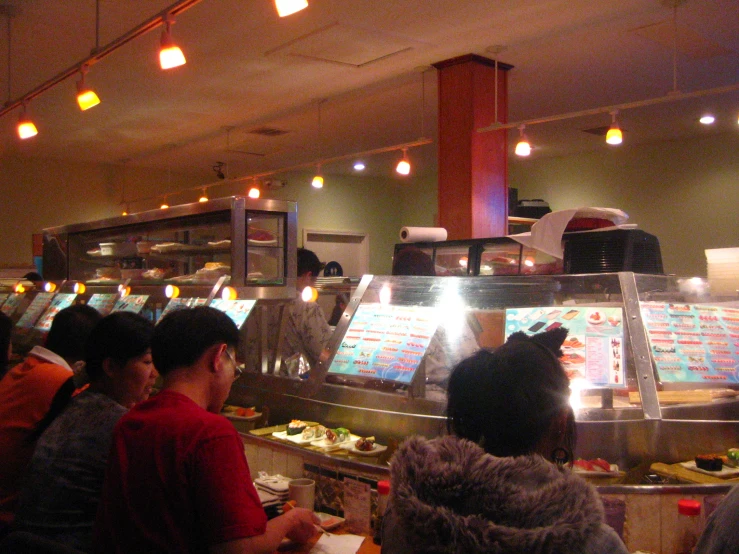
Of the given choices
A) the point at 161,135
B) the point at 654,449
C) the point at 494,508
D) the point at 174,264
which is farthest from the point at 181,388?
the point at 161,135

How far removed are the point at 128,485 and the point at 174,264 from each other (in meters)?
3.56

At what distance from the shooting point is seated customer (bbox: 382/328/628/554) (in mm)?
1124

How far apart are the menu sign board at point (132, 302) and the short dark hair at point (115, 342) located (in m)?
2.44

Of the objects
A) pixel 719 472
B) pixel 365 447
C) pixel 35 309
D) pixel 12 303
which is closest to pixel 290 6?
pixel 365 447

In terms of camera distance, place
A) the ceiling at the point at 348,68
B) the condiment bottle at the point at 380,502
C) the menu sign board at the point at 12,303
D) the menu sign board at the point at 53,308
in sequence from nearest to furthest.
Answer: the condiment bottle at the point at 380,502
the ceiling at the point at 348,68
the menu sign board at the point at 53,308
the menu sign board at the point at 12,303

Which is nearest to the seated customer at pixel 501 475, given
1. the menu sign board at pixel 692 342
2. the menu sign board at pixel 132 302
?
the menu sign board at pixel 692 342

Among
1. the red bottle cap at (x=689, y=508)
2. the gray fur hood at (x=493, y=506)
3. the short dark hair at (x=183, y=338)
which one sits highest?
the short dark hair at (x=183, y=338)

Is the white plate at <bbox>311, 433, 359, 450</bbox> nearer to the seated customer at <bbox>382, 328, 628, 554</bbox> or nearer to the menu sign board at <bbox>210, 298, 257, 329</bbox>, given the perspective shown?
the menu sign board at <bbox>210, 298, 257, 329</bbox>

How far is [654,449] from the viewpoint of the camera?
2.30 metres

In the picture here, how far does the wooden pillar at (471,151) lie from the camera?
607cm

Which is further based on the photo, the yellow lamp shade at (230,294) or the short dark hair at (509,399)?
the yellow lamp shade at (230,294)

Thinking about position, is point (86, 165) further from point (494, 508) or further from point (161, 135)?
point (494, 508)

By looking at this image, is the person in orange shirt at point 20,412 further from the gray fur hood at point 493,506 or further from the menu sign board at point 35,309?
the menu sign board at point 35,309

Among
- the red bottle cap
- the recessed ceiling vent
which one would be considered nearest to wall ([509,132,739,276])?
the recessed ceiling vent
